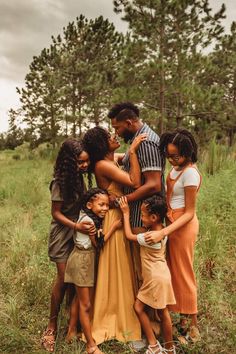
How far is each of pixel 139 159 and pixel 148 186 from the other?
0.23 meters

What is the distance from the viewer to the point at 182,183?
9.37ft

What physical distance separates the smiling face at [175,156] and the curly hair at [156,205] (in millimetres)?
312

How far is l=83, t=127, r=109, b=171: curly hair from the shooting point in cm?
294

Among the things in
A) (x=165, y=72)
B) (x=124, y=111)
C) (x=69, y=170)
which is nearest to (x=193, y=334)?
(x=69, y=170)

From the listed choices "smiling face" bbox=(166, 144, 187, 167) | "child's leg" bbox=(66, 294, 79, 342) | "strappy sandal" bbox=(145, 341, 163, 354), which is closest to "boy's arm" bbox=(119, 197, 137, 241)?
"smiling face" bbox=(166, 144, 187, 167)

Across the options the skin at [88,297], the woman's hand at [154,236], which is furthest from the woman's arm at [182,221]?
the skin at [88,297]

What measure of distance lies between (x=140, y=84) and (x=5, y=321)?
36.1 ft

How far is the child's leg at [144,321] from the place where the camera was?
2861mm

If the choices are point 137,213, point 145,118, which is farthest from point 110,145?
point 145,118

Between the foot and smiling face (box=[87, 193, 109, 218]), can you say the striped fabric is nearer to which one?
smiling face (box=[87, 193, 109, 218])

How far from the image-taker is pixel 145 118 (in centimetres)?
1321

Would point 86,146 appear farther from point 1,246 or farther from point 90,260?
point 1,246

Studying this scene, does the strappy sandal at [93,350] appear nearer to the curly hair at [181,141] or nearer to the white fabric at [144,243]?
the white fabric at [144,243]

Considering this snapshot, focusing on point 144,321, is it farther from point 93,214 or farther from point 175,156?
point 175,156
